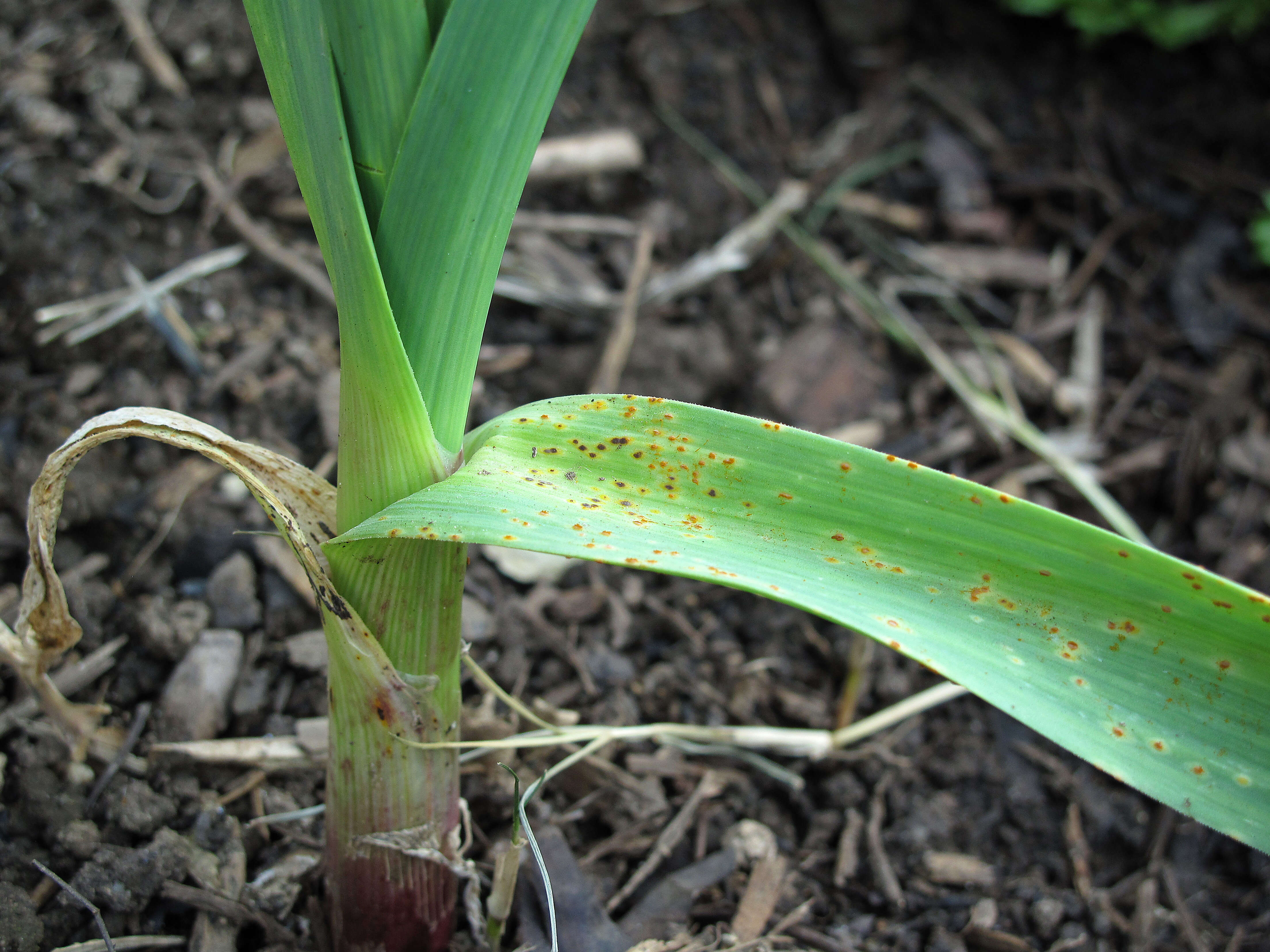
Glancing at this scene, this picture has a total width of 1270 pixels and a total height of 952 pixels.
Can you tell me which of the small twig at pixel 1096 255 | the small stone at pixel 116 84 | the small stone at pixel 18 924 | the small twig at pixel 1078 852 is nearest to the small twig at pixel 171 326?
the small stone at pixel 116 84

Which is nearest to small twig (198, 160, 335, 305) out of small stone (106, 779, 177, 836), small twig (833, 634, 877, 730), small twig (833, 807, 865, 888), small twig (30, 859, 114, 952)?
small stone (106, 779, 177, 836)

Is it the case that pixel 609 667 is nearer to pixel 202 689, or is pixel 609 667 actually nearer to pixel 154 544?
pixel 202 689

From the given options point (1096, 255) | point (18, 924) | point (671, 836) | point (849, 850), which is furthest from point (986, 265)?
point (18, 924)

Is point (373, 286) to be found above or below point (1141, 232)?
below

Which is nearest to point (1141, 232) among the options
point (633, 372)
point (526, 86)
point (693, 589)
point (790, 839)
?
point (633, 372)

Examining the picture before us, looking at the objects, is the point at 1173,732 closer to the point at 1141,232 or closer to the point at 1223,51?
the point at 1141,232

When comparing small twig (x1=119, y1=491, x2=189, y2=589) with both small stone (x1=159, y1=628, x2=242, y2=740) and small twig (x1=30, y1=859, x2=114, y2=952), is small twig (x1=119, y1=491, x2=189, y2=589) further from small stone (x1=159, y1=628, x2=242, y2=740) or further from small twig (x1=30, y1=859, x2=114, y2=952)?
small twig (x1=30, y1=859, x2=114, y2=952)

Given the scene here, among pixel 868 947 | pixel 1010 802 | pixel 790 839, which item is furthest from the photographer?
pixel 1010 802
